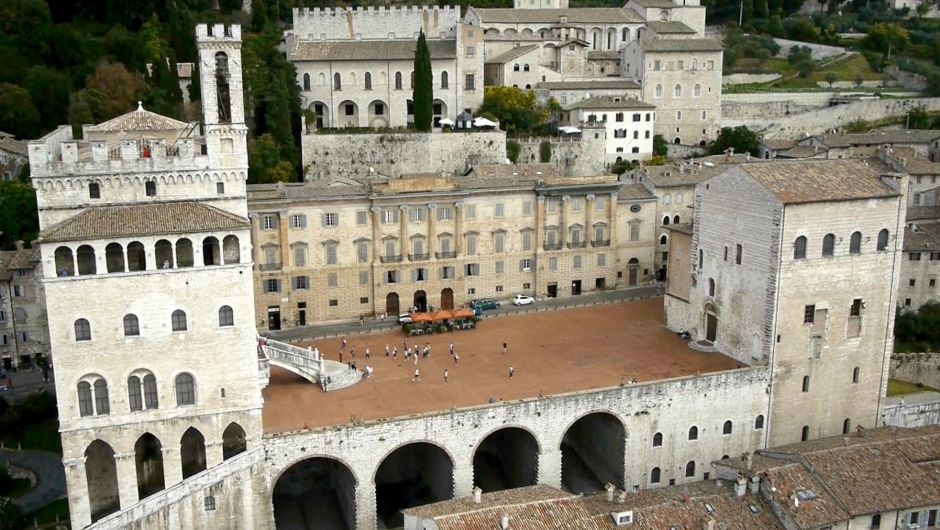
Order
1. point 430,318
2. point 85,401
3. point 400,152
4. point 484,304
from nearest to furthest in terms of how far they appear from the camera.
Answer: point 85,401, point 430,318, point 484,304, point 400,152

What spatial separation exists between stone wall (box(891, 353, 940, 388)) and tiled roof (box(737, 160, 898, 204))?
15.7 m

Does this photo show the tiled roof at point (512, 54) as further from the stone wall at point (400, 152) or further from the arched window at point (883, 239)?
the arched window at point (883, 239)

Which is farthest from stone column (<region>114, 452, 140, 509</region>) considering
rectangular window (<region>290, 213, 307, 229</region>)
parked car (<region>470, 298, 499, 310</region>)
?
parked car (<region>470, 298, 499, 310</region>)

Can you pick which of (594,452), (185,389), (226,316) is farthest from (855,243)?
(185,389)

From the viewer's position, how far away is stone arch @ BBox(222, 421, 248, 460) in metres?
37.4

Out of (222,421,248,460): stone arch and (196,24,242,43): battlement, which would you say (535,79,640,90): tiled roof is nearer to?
(196,24,242,43): battlement

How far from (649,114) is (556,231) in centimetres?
2511

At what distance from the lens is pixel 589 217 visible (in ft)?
199

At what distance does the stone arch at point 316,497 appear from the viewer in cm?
4081

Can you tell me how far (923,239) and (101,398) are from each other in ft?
171

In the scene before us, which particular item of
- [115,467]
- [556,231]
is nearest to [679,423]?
[556,231]

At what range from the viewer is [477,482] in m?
45.2

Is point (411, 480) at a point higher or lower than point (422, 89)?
lower

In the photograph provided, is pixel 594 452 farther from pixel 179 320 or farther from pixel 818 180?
pixel 179 320
